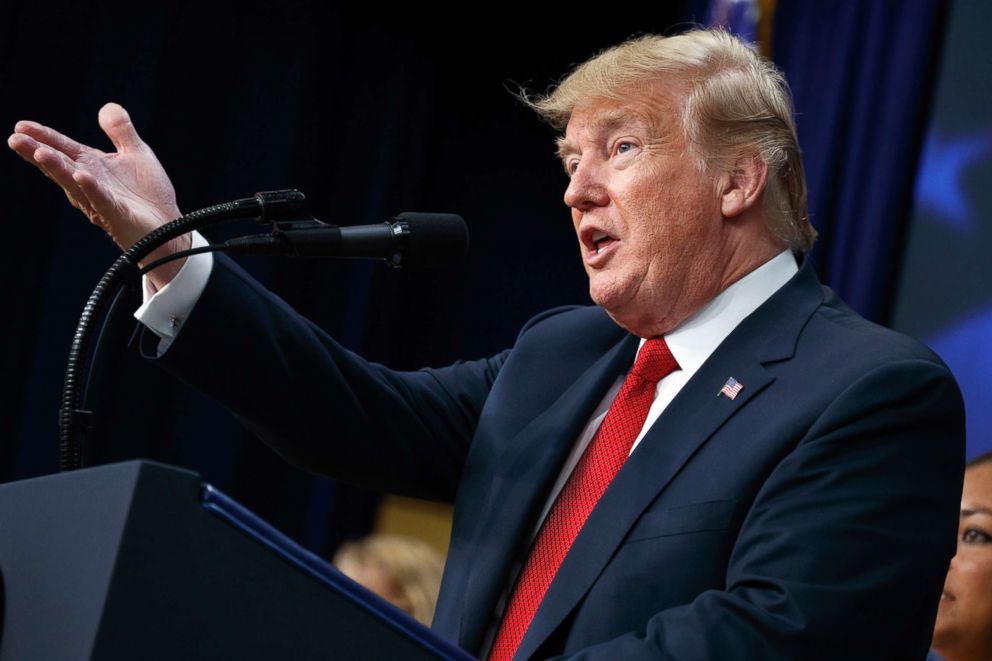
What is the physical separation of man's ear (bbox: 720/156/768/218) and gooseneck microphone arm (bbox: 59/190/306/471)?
743mm

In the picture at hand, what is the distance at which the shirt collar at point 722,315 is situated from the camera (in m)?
1.82

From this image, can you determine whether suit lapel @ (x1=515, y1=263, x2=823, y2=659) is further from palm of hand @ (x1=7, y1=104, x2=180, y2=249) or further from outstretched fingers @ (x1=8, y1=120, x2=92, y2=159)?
outstretched fingers @ (x1=8, y1=120, x2=92, y2=159)

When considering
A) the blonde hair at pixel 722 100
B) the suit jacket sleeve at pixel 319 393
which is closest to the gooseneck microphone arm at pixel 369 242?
the suit jacket sleeve at pixel 319 393

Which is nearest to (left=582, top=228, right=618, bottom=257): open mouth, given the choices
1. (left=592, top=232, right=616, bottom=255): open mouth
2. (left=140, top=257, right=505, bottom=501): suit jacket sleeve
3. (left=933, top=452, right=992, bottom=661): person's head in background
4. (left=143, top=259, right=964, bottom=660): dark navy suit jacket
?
(left=592, top=232, right=616, bottom=255): open mouth

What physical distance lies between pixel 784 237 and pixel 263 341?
76 cm

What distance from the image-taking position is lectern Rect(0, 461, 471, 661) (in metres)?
0.94

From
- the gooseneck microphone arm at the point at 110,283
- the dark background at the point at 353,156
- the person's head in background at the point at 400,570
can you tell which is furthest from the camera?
the dark background at the point at 353,156

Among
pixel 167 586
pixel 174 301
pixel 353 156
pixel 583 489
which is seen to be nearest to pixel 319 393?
pixel 174 301

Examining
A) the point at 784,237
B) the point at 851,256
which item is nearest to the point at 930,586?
the point at 784,237

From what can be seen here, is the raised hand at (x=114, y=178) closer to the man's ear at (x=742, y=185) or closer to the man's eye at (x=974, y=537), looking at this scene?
the man's ear at (x=742, y=185)

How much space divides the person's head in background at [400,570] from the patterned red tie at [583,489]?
139 cm

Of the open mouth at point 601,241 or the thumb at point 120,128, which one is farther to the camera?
the open mouth at point 601,241

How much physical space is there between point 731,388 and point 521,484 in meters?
0.31

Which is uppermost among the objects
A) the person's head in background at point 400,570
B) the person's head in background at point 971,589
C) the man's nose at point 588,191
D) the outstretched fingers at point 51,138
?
the outstretched fingers at point 51,138
